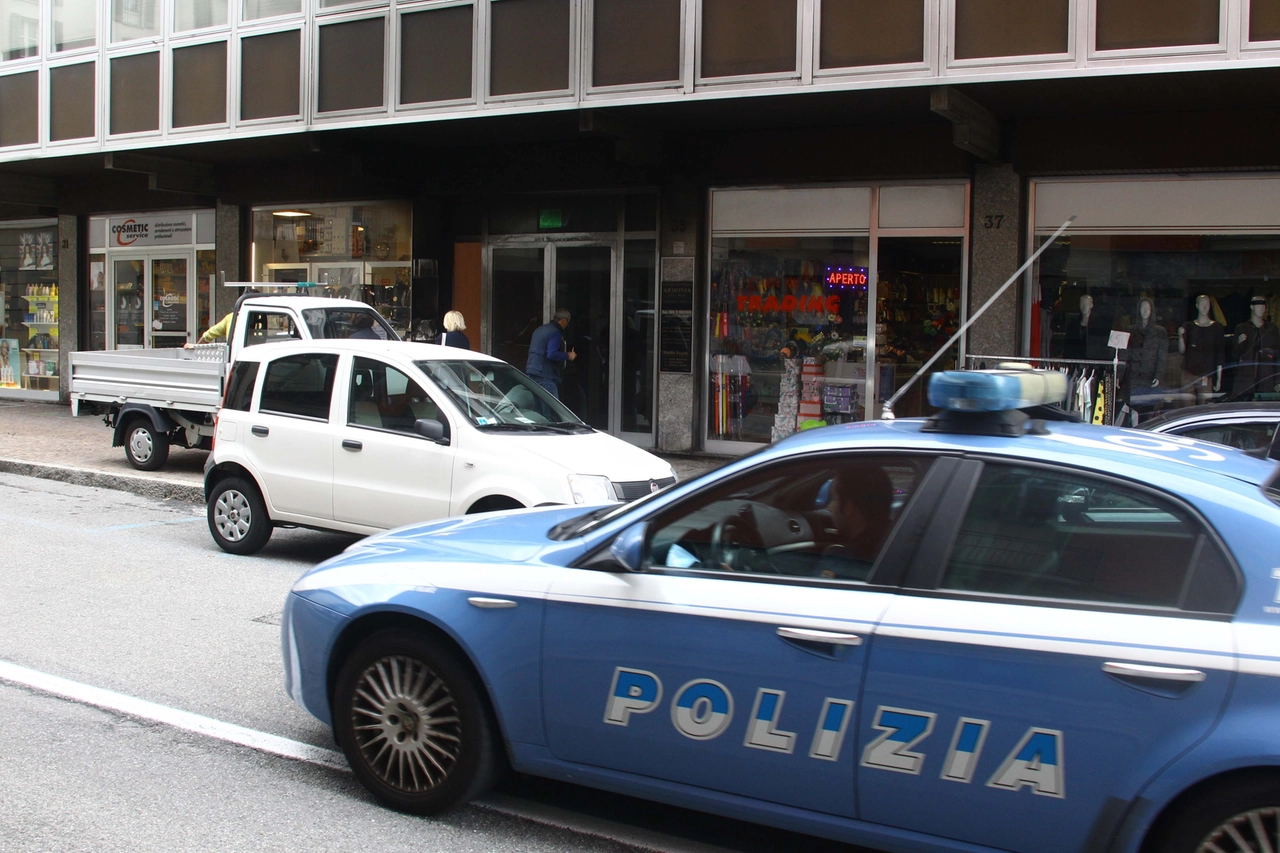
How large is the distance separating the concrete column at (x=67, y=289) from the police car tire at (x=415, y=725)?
1869 centimetres

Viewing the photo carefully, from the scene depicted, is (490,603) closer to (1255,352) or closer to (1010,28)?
(1010,28)

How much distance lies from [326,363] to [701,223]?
6.64 m

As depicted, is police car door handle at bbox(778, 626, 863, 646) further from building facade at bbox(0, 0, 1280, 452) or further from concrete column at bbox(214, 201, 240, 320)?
concrete column at bbox(214, 201, 240, 320)

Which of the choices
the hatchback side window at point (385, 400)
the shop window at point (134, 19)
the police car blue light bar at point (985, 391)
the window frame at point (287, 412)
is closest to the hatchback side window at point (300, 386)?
the window frame at point (287, 412)

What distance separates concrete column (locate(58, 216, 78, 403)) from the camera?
2055cm

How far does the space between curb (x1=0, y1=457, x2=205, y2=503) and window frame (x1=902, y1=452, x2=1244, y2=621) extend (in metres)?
9.11

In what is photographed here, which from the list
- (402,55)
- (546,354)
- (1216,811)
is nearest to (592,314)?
(546,354)

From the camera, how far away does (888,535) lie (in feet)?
11.6

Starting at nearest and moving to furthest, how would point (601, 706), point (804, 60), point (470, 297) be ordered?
point (601, 706), point (804, 60), point (470, 297)

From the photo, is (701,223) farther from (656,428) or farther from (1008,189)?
(1008,189)

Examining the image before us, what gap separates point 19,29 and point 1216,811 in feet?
66.2

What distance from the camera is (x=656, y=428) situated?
47.8 feet

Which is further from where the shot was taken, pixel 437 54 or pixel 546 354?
pixel 546 354

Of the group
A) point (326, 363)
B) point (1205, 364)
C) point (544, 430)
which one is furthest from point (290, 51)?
point (1205, 364)
